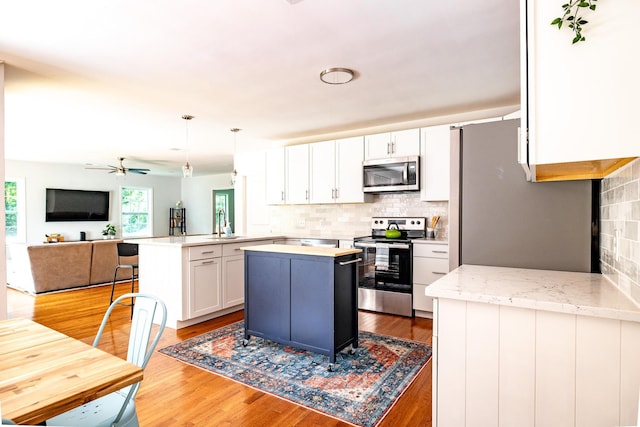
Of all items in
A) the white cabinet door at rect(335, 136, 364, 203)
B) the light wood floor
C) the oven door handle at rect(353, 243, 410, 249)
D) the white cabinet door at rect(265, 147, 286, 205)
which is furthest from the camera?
the white cabinet door at rect(265, 147, 286, 205)

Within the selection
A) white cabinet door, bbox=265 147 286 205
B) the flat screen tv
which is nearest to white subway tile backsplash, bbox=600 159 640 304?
white cabinet door, bbox=265 147 286 205

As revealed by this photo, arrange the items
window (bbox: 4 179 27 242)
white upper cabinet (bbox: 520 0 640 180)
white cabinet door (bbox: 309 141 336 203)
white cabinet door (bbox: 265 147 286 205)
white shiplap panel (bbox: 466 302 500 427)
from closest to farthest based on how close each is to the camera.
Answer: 1. white upper cabinet (bbox: 520 0 640 180)
2. white shiplap panel (bbox: 466 302 500 427)
3. white cabinet door (bbox: 309 141 336 203)
4. white cabinet door (bbox: 265 147 286 205)
5. window (bbox: 4 179 27 242)

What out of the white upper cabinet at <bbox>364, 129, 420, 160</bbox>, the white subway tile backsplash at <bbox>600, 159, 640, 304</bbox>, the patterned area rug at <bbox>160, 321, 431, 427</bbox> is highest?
the white upper cabinet at <bbox>364, 129, 420, 160</bbox>

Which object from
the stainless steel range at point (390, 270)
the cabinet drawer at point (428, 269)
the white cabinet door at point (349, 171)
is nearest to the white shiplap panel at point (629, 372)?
the cabinet drawer at point (428, 269)

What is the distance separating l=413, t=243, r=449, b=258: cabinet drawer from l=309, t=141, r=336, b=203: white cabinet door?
1.39 meters

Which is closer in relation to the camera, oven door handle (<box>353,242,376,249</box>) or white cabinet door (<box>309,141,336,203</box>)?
oven door handle (<box>353,242,376,249</box>)

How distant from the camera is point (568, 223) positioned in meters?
1.94

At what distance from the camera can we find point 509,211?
6.82ft

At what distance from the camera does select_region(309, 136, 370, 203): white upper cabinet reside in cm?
467

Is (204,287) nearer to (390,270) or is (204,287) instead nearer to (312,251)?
(312,251)

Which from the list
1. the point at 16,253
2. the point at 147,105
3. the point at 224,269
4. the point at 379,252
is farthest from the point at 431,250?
the point at 16,253

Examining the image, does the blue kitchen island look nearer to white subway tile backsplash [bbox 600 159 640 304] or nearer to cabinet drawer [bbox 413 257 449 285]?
cabinet drawer [bbox 413 257 449 285]

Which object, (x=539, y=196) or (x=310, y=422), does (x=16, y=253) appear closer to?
(x=310, y=422)

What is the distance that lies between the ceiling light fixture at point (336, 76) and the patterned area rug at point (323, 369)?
2.28 m
